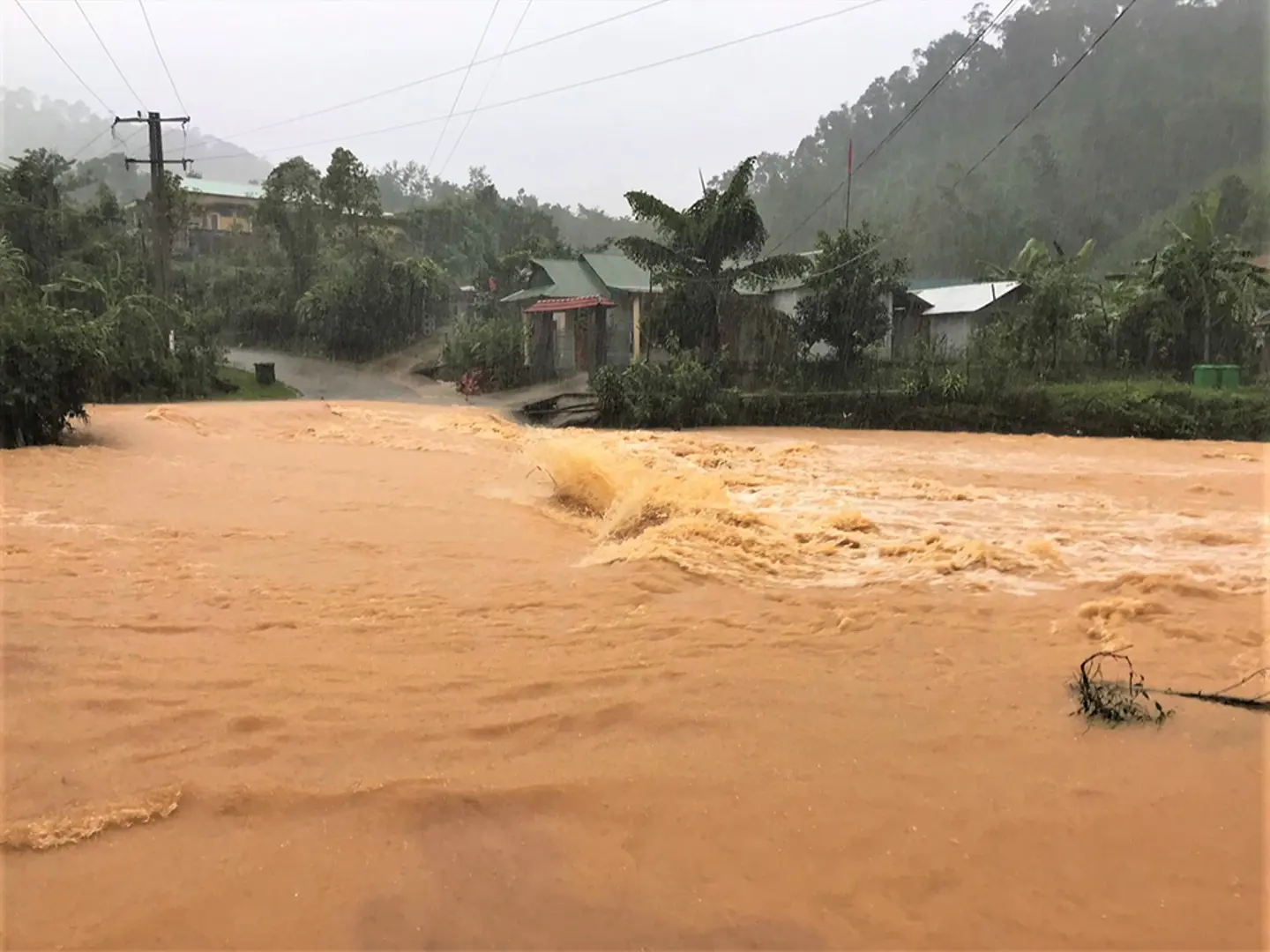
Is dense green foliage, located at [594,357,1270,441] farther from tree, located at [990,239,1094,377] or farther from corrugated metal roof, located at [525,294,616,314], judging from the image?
corrugated metal roof, located at [525,294,616,314]

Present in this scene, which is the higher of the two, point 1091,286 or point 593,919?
point 1091,286

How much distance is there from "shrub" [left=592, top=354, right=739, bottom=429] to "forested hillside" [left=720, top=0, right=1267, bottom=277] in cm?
1779

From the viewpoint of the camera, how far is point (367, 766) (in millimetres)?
3924

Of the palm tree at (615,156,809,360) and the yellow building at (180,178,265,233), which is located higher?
the yellow building at (180,178,265,233)

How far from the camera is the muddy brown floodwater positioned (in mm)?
3070

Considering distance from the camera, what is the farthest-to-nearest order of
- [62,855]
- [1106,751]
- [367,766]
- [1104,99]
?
[1104,99], [1106,751], [367,766], [62,855]

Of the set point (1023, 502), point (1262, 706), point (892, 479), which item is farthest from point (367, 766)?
point (892, 479)

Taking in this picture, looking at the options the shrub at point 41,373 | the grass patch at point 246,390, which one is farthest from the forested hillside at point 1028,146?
the shrub at point 41,373

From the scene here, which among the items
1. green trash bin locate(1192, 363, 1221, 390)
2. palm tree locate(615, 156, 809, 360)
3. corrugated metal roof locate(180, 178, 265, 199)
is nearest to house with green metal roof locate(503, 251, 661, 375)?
palm tree locate(615, 156, 809, 360)

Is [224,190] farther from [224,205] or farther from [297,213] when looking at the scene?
[297,213]

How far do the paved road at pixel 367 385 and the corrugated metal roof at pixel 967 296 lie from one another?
10.5m

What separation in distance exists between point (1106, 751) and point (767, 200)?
5488cm

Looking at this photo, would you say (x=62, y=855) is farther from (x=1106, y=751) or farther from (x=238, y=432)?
(x=238, y=432)

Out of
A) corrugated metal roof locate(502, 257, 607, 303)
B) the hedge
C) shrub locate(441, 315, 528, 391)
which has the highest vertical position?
corrugated metal roof locate(502, 257, 607, 303)
